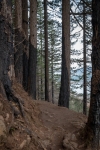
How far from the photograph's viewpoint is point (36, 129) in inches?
197

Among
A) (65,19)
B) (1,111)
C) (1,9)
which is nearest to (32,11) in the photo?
(65,19)

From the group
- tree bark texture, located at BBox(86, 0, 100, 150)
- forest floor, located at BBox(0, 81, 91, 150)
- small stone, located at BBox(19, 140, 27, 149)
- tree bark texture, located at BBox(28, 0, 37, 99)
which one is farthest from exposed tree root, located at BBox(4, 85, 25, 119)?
tree bark texture, located at BBox(28, 0, 37, 99)

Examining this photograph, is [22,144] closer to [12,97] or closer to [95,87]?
[12,97]

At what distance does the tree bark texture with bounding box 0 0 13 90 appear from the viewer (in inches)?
183

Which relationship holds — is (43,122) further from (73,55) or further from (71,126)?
(73,55)

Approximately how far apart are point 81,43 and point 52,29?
5.40 metres

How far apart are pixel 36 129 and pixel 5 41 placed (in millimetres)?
2338

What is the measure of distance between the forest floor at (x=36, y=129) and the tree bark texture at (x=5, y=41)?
0.64 meters

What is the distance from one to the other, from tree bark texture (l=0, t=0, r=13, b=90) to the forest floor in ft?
2.10

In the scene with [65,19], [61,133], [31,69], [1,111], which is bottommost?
[61,133]

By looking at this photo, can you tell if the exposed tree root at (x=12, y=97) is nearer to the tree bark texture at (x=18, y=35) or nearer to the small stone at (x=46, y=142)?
the small stone at (x=46, y=142)

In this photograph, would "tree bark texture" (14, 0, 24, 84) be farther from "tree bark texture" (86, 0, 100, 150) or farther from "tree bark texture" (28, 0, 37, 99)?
"tree bark texture" (86, 0, 100, 150)

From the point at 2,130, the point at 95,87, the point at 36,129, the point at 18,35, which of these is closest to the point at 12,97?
the point at 36,129

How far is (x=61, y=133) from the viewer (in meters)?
5.35
